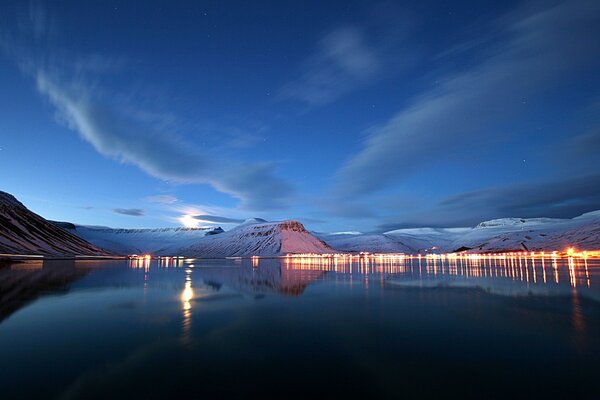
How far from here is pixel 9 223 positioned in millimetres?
147875

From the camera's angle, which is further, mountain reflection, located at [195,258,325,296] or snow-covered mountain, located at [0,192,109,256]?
snow-covered mountain, located at [0,192,109,256]

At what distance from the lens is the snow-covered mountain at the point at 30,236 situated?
422 feet

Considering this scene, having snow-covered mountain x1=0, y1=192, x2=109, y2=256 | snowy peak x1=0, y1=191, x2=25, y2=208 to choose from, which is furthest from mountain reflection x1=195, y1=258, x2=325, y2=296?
snowy peak x1=0, y1=191, x2=25, y2=208

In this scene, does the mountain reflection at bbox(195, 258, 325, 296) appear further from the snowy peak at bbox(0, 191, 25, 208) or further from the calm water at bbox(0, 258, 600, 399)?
the snowy peak at bbox(0, 191, 25, 208)

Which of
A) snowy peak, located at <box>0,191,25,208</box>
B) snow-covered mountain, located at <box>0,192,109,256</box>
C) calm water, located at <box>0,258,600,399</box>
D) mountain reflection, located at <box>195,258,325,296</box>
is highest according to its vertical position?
snowy peak, located at <box>0,191,25,208</box>

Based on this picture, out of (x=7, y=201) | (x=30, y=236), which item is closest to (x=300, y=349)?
(x=30, y=236)

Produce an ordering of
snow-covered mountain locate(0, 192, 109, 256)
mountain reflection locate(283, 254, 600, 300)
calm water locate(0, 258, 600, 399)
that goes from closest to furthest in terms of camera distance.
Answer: calm water locate(0, 258, 600, 399), mountain reflection locate(283, 254, 600, 300), snow-covered mountain locate(0, 192, 109, 256)

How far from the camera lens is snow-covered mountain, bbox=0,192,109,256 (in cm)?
12875

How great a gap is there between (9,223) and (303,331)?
187427 millimetres

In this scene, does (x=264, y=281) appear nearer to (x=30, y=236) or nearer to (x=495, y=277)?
(x=495, y=277)

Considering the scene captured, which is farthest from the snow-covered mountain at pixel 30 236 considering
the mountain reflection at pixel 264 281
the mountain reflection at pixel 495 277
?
the mountain reflection at pixel 495 277

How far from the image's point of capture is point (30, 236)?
146 m

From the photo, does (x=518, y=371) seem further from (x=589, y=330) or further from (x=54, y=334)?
(x=54, y=334)

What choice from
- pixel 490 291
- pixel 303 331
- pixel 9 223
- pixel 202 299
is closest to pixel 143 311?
pixel 202 299
